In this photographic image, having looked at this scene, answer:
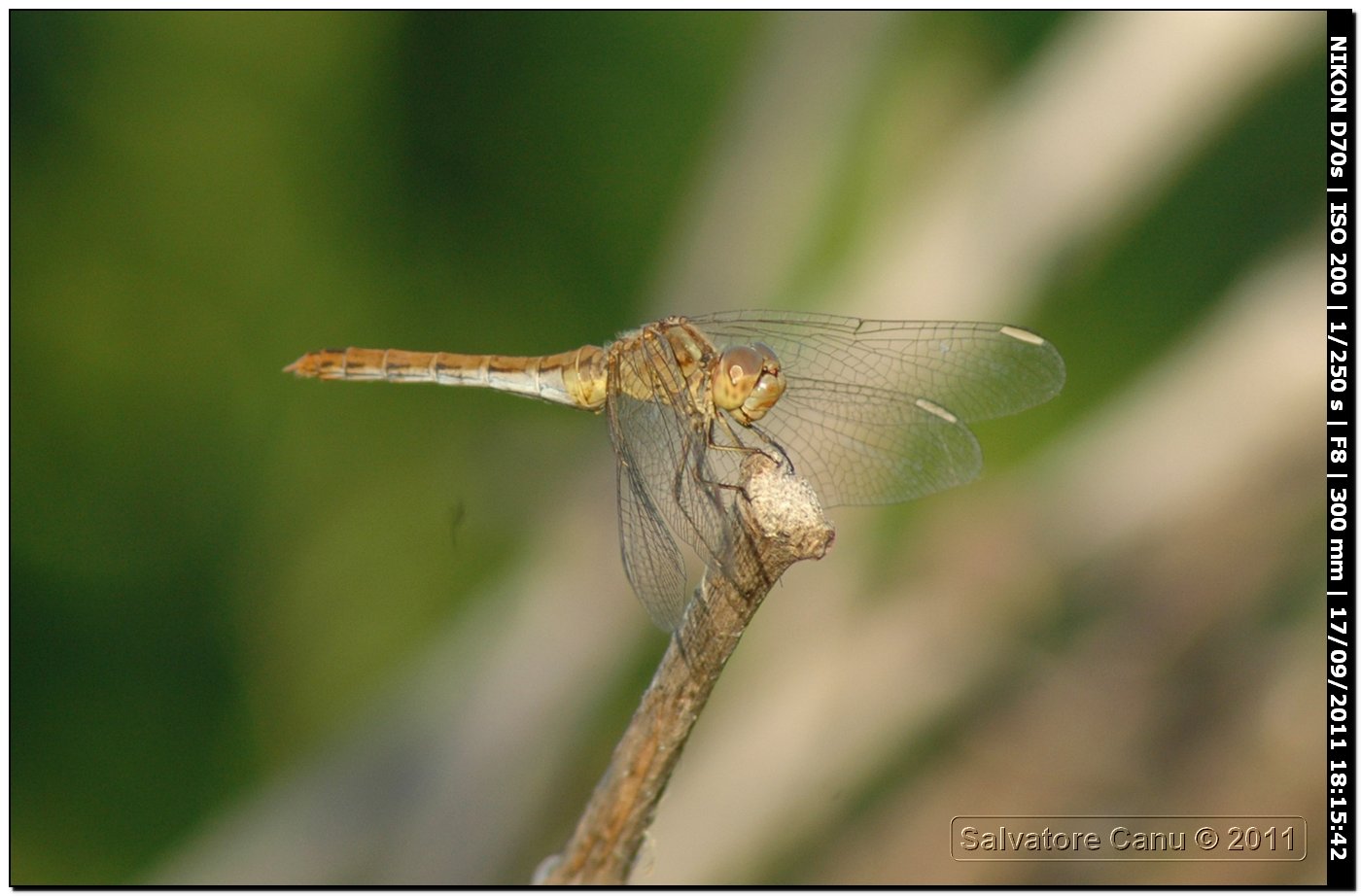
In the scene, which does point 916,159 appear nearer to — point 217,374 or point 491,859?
point 217,374

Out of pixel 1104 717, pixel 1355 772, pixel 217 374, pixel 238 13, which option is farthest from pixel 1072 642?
pixel 238 13

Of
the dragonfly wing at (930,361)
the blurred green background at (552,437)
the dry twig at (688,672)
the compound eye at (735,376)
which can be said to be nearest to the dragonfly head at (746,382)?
the compound eye at (735,376)

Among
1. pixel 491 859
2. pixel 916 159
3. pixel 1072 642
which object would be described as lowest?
pixel 491 859

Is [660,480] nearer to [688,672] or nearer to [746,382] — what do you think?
[746,382]

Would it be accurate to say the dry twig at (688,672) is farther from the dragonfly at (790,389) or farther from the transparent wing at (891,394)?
the transparent wing at (891,394)

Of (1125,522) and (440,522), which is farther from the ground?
(1125,522)

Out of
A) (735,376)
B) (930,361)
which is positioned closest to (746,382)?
(735,376)

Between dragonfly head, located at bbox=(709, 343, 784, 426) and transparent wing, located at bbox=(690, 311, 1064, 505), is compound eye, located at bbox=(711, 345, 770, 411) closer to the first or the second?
dragonfly head, located at bbox=(709, 343, 784, 426)
